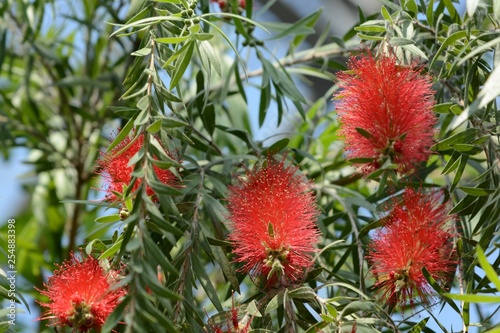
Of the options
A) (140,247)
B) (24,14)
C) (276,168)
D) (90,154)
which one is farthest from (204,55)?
(90,154)

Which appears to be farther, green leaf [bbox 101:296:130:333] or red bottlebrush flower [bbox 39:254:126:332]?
red bottlebrush flower [bbox 39:254:126:332]

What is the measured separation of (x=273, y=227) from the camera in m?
0.90

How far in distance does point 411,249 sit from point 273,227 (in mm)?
161

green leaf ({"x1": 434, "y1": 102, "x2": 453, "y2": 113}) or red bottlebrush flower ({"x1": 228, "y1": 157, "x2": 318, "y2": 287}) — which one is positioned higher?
green leaf ({"x1": 434, "y1": 102, "x2": 453, "y2": 113})

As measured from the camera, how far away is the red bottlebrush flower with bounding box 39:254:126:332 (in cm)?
89

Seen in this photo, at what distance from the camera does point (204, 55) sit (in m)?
0.93

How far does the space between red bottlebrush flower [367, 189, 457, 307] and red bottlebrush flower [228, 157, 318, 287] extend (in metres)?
0.09

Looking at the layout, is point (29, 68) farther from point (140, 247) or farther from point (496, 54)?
point (496, 54)

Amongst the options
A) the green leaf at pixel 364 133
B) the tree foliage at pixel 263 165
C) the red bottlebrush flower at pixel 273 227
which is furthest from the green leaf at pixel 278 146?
the green leaf at pixel 364 133

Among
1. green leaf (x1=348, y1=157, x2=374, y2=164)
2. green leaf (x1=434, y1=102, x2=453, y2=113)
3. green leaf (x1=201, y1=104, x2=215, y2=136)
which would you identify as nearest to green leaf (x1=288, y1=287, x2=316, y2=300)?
green leaf (x1=348, y1=157, x2=374, y2=164)

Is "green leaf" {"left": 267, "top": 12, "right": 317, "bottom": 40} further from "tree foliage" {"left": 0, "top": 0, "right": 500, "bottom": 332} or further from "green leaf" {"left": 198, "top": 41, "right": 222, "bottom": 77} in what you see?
"green leaf" {"left": 198, "top": 41, "right": 222, "bottom": 77}

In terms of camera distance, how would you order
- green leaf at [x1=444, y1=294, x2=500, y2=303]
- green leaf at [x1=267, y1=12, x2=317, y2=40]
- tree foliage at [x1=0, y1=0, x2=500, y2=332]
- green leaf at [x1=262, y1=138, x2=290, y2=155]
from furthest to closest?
green leaf at [x1=267, y1=12, x2=317, y2=40]
green leaf at [x1=262, y1=138, x2=290, y2=155]
tree foliage at [x1=0, y1=0, x2=500, y2=332]
green leaf at [x1=444, y1=294, x2=500, y2=303]

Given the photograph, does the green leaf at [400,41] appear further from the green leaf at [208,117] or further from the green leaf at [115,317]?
the green leaf at [115,317]

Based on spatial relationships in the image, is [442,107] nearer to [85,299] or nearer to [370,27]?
[370,27]
